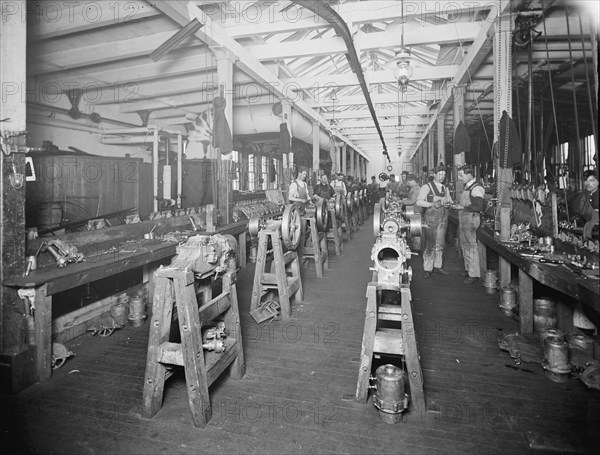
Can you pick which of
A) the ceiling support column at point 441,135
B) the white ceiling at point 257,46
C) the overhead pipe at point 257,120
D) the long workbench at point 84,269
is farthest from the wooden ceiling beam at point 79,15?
the ceiling support column at point 441,135

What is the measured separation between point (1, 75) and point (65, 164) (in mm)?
4243

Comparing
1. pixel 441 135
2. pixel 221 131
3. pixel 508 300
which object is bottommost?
pixel 508 300

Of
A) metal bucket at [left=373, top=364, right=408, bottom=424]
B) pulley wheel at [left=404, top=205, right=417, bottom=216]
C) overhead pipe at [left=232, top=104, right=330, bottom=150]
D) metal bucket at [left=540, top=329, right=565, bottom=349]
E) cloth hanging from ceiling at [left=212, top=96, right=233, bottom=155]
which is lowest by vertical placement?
metal bucket at [left=373, top=364, right=408, bottom=424]

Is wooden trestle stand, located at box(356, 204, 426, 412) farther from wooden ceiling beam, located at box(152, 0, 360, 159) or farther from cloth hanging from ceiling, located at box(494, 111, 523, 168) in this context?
wooden ceiling beam, located at box(152, 0, 360, 159)

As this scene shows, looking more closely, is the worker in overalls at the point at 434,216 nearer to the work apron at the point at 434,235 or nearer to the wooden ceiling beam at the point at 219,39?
the work apron at the point at 434,235

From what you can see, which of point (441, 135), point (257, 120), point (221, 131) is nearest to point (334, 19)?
point (221, 131)

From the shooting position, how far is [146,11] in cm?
504

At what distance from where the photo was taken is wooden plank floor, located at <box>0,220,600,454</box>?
2.13 m

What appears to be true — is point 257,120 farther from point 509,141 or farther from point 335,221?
point 509,141

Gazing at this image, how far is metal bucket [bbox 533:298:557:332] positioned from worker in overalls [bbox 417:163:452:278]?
93.0 inches

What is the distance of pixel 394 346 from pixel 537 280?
59.6 inches

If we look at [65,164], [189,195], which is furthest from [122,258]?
[189,195]

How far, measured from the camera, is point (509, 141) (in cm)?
493

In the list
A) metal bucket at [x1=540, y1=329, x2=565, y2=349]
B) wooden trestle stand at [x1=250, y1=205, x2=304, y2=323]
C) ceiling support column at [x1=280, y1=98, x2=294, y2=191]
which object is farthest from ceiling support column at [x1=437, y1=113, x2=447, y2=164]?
metal bucket at [x1=540, y1=329, x2=565, y2=349]
